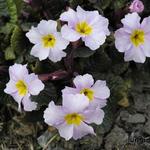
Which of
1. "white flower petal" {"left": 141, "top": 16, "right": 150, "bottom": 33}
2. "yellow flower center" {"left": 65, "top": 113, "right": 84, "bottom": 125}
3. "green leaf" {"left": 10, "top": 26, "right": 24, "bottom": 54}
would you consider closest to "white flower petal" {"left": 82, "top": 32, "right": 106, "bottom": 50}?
"white flower petal" {"left": 141, "top": 16, "right": 150, "bottom": 33}

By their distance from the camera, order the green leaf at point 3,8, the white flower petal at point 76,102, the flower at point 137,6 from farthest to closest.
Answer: the green leaf at point 3,8, the flower at point 137,6, the white flower petal at point 76,102

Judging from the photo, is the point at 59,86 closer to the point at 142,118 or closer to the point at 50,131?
the point at 50,131

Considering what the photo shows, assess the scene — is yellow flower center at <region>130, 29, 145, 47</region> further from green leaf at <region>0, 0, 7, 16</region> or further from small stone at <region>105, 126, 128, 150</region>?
green leaf at <region>0, 0, 7, 16</region>

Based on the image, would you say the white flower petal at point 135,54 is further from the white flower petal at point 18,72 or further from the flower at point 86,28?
the white flower petal at point 18,72

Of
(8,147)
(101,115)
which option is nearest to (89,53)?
(101,115)

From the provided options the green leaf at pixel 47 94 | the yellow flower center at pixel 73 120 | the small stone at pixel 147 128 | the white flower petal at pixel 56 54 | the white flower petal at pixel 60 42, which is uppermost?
the white flower petal at pixel 60 42

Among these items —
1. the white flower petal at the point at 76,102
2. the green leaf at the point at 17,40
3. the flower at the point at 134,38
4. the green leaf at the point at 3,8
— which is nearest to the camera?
the white flower petal at the point at 76,102

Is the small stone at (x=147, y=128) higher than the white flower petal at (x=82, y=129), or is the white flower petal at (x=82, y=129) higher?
the white flower petal at (x=82, y=129)

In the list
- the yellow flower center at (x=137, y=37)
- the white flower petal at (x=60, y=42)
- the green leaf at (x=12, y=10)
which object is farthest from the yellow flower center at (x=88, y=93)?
the green leaf at (x=12, y=10)

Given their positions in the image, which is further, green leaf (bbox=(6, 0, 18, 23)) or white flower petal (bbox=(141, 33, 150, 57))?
green leaf (bbox=(6, 0, 18, 23))
